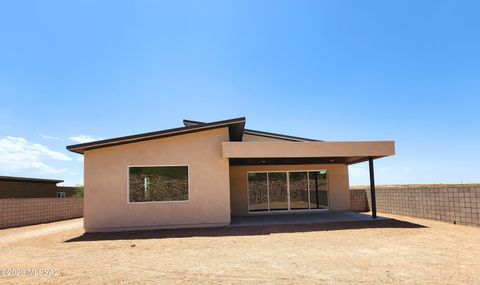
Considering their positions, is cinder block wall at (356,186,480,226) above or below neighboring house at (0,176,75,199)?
below

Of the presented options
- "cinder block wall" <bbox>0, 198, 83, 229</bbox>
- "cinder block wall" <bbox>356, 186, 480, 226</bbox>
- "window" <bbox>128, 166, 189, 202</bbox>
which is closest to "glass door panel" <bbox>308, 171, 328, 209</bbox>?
"cinder block wall" <bbox>356, 186, 480, 226</bbox>

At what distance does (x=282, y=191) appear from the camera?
15391 millimetres

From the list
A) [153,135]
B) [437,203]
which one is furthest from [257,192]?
[437,203]

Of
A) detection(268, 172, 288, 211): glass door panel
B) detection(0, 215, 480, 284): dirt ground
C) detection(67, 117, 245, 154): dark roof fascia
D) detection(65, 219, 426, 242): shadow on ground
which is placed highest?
detection(67, 117, 245, 154): dark roof fascia

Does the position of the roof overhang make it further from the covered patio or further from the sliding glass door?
the sliding glass door

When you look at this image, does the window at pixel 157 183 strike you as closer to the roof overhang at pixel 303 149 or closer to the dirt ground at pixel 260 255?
the dirt ground at pixel 260 255

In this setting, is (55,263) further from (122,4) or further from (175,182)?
(122,4)

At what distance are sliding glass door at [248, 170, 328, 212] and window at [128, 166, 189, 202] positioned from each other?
5076mm

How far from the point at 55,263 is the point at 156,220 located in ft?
15.6

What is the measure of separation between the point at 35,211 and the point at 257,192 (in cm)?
1169

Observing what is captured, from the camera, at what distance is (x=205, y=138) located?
1162 cm

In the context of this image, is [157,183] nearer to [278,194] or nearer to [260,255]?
[260,255]

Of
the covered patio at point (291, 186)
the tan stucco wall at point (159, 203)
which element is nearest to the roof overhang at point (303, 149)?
the tan stucco wall at point (159, 203)

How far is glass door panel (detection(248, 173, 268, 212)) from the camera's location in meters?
15.4
